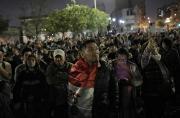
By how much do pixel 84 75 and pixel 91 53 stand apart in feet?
1.10

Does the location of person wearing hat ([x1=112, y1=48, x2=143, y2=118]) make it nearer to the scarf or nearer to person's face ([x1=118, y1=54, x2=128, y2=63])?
person's face ([x1=118, y1=54, x2=128, y2=63])

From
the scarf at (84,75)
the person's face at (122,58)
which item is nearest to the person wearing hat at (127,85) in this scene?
the person's face at (122,58)

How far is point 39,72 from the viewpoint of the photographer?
841 cm

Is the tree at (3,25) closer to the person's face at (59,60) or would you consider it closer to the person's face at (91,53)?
the person's face at (59,60)

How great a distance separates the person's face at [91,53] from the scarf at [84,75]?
97mm

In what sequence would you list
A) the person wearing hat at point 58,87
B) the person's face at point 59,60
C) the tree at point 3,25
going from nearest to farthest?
the person wearing hat at point 58,87, the person's face at point 59,60, the tree at point 3,25

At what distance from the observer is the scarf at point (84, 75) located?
20.2 feet

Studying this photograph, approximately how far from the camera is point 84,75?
620 centimetres

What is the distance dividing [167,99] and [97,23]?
169 feet

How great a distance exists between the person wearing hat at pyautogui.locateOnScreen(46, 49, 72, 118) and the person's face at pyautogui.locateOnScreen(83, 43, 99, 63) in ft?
7.61

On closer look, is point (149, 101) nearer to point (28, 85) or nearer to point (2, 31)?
point (28, 85)

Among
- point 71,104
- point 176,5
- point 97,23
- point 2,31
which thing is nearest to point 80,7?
point 97,23

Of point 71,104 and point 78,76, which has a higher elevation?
point 78,76

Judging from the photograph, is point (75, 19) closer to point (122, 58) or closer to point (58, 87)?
point (58, 87)
